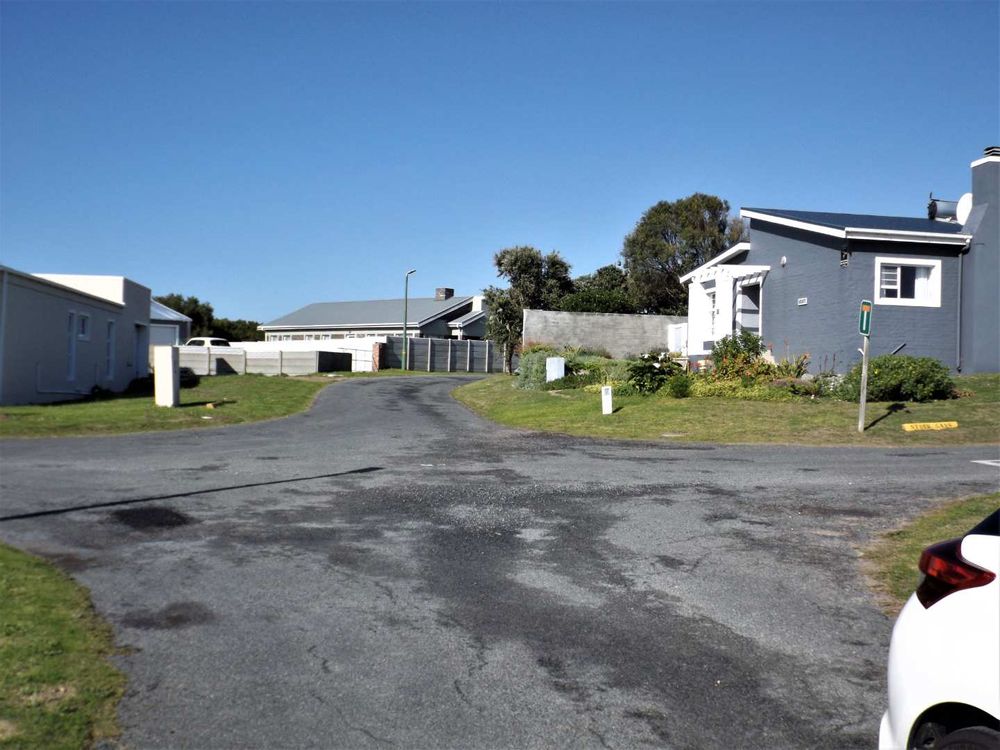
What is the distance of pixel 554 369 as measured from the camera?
→ 1183 inches

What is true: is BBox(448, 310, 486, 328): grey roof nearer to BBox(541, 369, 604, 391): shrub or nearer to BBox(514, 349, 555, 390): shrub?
BBox(514, 349, 555, 390): shrub

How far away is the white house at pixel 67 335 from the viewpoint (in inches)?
983

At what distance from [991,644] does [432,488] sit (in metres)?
9.25

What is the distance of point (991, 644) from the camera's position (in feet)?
10.1

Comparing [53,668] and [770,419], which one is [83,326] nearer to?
[770,419]

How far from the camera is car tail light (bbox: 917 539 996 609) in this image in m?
3.24

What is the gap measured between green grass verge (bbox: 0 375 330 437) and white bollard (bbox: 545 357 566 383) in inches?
316

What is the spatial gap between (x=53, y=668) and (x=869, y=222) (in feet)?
83.5

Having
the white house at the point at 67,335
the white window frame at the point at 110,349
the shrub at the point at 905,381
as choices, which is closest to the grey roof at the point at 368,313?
the white house at the point at 67,335

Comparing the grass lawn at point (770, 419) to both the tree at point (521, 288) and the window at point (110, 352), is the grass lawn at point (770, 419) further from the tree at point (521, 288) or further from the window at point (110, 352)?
the tree at point (521, 288)

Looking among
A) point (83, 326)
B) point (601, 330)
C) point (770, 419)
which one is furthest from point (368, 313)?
point (770, 419)

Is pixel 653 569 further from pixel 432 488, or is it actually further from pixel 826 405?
pixel 826 405

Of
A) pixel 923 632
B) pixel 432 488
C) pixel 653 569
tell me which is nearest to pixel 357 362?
pixel 432 488

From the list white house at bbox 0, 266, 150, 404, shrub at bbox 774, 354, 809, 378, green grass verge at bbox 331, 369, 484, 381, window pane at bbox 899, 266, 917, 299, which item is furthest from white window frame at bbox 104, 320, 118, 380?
window pane at bbox 899, 266, 917, 299
